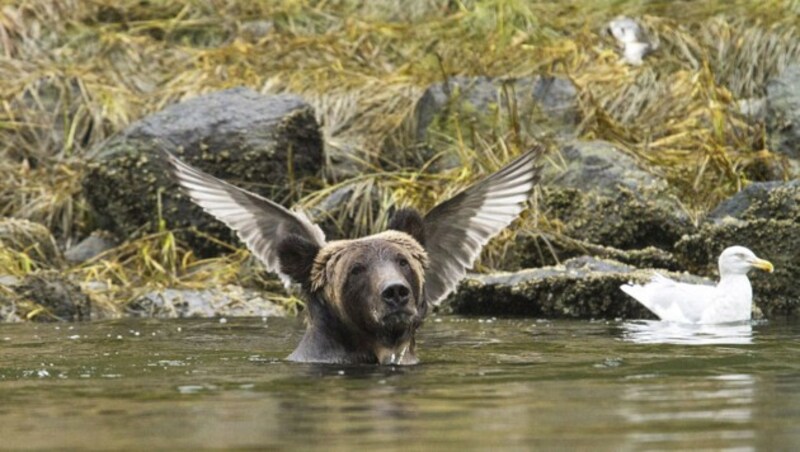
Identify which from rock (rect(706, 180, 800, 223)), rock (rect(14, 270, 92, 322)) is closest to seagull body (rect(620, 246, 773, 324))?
rock (rect(706, 180, 800, 223))

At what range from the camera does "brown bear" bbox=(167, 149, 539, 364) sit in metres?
7.89

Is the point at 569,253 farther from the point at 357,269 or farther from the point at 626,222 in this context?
the point at 357,269

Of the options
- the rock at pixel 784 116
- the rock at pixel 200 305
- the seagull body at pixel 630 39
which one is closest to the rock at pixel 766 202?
the rock at pixel 784 116

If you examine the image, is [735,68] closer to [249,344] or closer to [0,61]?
[0,61]

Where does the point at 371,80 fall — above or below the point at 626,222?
above

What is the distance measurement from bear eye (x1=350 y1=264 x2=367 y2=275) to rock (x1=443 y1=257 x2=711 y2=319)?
438 centimetres

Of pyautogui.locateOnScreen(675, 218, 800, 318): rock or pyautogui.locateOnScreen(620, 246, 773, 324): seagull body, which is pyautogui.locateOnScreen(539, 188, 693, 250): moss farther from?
pyautogui.locateOnScreen(620, 246, 773, 324): seagull body

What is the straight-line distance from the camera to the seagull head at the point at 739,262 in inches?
460

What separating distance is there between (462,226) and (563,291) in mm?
3316

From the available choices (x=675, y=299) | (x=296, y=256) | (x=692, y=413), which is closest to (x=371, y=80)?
(x=675, y=299)

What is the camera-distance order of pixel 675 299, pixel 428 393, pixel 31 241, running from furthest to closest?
pixel 31 241
pixel 675 299
pixel 428 393

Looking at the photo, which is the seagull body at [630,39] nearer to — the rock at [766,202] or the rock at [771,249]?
the rock at [766,202]

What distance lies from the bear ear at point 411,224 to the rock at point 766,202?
5.02 meters

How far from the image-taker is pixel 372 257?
7934 mm
